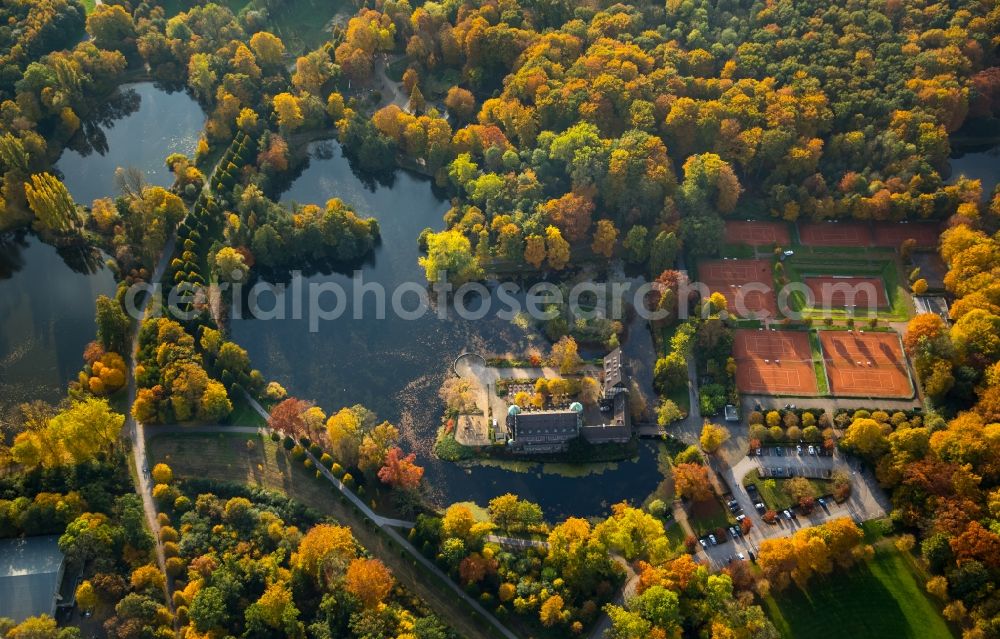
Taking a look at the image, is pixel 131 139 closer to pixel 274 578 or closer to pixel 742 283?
pixel 274 578

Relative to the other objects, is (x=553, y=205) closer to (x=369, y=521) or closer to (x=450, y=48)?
(x=450, y=48)

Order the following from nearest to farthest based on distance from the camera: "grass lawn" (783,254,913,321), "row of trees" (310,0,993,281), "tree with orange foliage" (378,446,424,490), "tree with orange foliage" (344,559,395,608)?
"tree with orange foliage" (344,559,395,608), "tree with orange foliage" (378,446,424,490), "grass lawn" (783,254,913,321), "row of trees" (310,0,993,281)

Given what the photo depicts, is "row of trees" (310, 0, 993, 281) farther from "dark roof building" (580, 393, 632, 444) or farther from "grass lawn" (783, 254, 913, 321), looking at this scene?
"dark roof building" (580, 393, 632, 444)

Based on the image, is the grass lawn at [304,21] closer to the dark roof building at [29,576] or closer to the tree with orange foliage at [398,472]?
the tree with orange foliage at [398,472]

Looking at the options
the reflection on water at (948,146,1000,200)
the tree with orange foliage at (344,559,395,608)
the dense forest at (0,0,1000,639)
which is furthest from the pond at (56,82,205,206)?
the reflection on water at (948,146,1000,200)

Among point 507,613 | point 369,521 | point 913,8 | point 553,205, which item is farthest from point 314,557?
point 913,8

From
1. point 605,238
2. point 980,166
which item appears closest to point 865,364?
point 605,238
